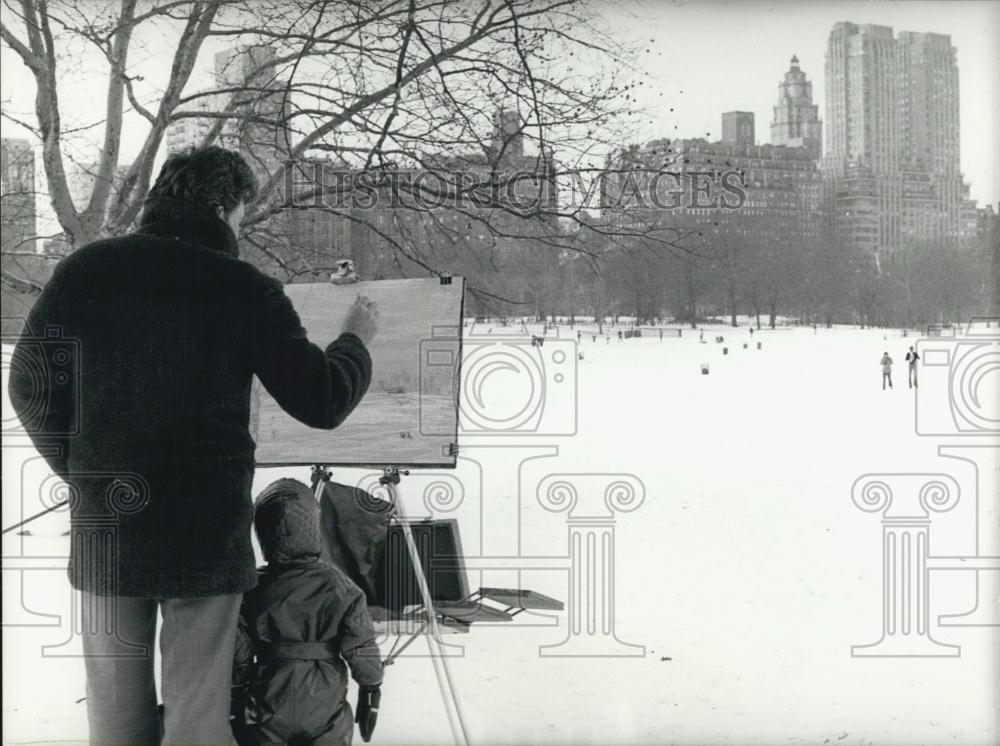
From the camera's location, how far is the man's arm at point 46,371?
2.27 m

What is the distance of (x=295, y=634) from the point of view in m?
2.55

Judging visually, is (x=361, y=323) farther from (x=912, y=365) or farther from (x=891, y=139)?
(x=912, y=365)

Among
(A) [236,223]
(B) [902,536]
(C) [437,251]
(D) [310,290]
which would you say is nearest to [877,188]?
(B) [902,536]

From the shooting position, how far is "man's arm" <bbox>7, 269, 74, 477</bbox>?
2268mm

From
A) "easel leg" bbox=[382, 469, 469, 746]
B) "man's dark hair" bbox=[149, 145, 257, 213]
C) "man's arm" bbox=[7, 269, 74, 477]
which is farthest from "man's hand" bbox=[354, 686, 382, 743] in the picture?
"man's dark hair" bbox=[149, 145, 257, 213]

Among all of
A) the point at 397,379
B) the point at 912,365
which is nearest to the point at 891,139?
the point at 912,365

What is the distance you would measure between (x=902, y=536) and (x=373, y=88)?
3.12m

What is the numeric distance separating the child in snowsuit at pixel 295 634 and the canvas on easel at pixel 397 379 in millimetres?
663

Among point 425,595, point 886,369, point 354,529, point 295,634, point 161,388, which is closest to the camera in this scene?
point 161,388

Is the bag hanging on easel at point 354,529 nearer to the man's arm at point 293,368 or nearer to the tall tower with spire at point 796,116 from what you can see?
the man's arm at point 293,368

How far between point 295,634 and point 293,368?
630 mm

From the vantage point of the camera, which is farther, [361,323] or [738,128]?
[738,128]

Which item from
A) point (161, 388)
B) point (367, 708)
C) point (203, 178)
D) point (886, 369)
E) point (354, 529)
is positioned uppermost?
point (203, 178)

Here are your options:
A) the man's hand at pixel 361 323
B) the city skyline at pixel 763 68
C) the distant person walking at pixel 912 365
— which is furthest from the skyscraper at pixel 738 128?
the man's hand at pixel 361 323
